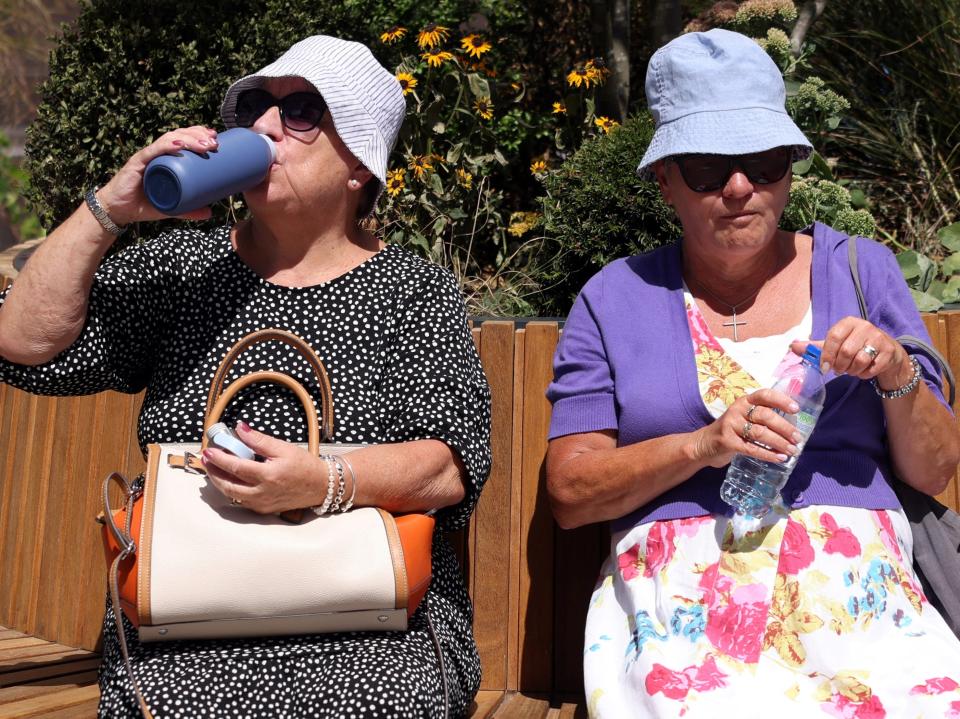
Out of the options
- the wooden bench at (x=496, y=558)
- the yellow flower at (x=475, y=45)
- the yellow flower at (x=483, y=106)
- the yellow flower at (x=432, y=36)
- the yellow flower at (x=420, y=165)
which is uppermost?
the yellow flower at (x=432, y=36)

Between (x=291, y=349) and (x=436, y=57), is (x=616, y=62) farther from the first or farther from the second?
(x=291, y=349)

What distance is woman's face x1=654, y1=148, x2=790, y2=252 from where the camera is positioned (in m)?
2.55

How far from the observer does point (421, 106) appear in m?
4.78

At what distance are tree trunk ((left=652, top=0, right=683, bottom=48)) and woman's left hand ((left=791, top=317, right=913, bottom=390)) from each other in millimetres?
3071

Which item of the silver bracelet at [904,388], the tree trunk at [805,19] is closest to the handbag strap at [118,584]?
the silver bracelet at [904,388]

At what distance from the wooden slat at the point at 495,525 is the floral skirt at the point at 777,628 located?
63 centimetres

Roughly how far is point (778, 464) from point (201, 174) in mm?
1370

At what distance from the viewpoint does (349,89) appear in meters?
Answer: 2.76

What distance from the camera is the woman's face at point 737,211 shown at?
2.55 meters

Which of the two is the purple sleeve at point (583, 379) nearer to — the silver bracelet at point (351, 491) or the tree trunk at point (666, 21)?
the silver bracelet at point (351, 491)

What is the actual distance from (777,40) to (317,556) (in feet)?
9.07

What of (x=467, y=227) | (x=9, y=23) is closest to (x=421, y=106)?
(x=467, y=227)

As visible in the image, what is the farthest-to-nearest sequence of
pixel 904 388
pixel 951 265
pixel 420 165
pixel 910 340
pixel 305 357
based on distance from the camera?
pixel 420 165
pixel 951 265
pixel 305 357
pixel 910 340
pixel 904 388

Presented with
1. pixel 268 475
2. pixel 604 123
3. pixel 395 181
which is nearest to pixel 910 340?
pixel 268 475
